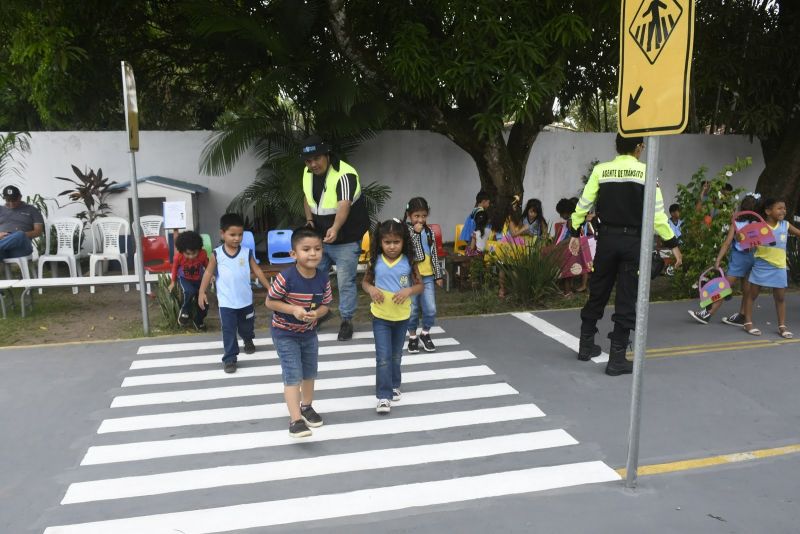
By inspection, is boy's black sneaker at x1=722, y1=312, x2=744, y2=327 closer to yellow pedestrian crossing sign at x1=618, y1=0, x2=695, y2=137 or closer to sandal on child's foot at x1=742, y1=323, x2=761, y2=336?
sandal on child's foot at x1=742, y1=323, x2=761, y2=336

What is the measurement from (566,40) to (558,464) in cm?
590

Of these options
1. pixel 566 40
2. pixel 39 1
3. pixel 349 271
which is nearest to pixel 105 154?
pixel 39 1

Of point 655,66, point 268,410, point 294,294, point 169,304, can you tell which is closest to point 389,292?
point 294,294

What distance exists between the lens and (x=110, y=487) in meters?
3.81

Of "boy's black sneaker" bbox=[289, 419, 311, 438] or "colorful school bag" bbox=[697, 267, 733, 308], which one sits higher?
"colorful school bag" bbox=[697, 267, 733, 308]

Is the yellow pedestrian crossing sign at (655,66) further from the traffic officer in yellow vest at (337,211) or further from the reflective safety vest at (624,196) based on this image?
the traffic officer in yellow vest at (337,211)

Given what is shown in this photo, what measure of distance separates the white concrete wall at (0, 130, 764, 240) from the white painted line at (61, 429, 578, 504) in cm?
866

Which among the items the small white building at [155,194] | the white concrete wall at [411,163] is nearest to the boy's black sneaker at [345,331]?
the small white building at [155,194]

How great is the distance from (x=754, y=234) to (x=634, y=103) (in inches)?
161

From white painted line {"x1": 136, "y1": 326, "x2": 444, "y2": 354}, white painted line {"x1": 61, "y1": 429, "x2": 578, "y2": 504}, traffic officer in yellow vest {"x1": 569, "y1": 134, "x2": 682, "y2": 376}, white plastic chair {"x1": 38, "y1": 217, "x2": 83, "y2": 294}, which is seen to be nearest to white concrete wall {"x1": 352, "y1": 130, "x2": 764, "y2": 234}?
white plastic chair {"x1": 38, "y1": 217, "x2": 83, "y2": 294}

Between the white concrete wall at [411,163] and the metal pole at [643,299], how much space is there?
9.47 metres

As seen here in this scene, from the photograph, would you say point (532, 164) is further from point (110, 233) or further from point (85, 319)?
point (85, 319)

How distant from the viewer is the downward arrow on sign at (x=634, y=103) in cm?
341

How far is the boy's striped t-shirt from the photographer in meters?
4.34
